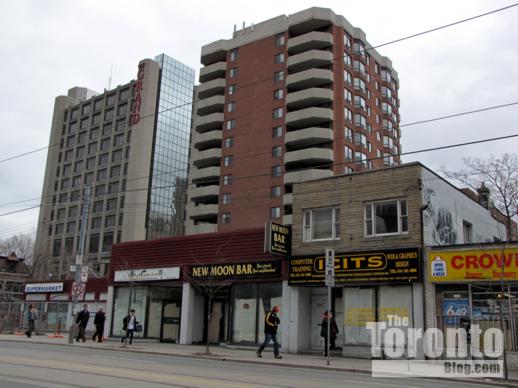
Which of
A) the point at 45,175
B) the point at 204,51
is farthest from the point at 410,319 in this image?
the point at 45,175

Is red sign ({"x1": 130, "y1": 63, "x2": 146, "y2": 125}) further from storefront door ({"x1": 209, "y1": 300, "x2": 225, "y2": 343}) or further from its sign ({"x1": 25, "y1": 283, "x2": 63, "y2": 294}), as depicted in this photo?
storefront door ({"x1": 209, "y1": 300, "x2": 225, "y2": 343})

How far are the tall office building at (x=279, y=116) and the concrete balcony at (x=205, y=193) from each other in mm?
144

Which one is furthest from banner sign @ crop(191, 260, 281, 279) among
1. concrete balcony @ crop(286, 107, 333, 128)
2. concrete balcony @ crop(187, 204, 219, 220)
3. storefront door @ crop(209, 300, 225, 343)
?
concrete balcony @ crop(187, 204, 219, 220)

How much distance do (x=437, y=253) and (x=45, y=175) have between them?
108876 mm

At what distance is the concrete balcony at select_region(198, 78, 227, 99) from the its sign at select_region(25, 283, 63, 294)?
44.5 metres

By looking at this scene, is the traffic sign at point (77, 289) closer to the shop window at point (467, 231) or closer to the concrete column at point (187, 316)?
Result: the concrete column at point (187, 316)

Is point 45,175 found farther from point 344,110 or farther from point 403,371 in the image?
point 403,371

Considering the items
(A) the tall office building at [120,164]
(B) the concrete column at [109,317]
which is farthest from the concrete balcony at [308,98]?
(B) the concrete column at [109,317]

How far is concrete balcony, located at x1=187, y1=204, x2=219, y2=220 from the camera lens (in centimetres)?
7119

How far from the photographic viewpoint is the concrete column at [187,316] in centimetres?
2645

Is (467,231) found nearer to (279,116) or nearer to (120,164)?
(279,116)

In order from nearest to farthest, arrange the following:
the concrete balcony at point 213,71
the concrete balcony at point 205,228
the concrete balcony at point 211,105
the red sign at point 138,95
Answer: the concrete balcony at point 205,228, the concrete balcony at point 211,105, the concrete balcony at point 213,71, the red sign at point 138,95

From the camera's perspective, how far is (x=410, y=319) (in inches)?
791

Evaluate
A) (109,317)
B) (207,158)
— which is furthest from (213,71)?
(109,317)
